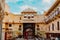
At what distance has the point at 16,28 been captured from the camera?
3638cm

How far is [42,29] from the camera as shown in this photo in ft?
118

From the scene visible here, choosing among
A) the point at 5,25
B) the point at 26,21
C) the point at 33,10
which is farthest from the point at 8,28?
the point at 33,10

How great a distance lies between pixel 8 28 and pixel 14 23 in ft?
4.99

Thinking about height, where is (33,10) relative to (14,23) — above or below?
above

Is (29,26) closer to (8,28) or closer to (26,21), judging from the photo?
(26,21)

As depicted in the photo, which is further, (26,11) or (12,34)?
(26,11)

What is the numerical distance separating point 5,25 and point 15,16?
2.61 metres

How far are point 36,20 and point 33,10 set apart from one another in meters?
2.52

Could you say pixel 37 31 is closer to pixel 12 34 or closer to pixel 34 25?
pixel 34 25

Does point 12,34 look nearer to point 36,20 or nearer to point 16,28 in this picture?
point 16,28

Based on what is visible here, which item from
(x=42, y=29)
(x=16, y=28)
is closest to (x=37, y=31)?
(x=42, y=29)

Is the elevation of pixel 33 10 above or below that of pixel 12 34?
above

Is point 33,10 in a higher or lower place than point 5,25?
higher

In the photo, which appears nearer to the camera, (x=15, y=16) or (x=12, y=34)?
(x=12, y=34)
